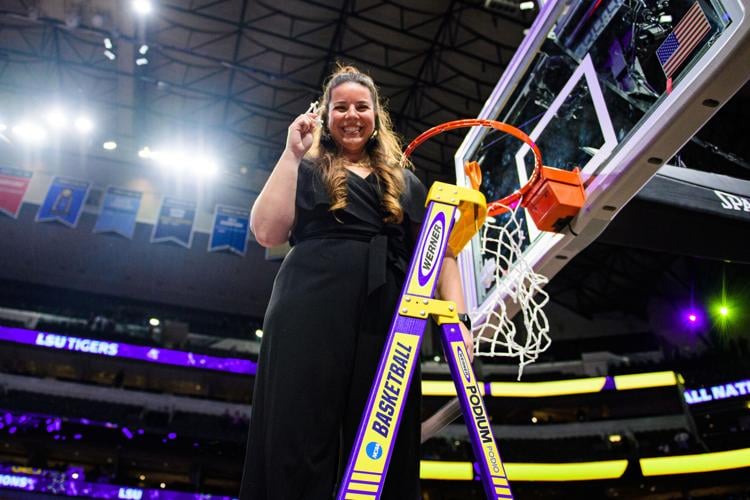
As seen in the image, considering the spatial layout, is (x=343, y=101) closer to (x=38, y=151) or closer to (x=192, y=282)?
(x=38, y=151)

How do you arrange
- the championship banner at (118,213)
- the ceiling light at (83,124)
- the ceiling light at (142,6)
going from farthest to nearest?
the ceiling light at (83,124) → the championship banner at (118,213) → the ceiling light at (142,6)

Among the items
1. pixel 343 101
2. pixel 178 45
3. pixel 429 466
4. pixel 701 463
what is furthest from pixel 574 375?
pixel 343 101

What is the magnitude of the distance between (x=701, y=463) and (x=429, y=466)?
6.48m

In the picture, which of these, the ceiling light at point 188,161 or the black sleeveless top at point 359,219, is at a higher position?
the ceiling light at point 188,161

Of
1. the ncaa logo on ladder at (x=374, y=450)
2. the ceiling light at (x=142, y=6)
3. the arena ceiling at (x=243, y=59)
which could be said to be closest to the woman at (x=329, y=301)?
the ncaa logo on ladder at (x=374, y=450)

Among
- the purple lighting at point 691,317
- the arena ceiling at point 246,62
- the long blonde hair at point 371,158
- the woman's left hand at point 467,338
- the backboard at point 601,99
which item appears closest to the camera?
the woman's left hand at point 467,338

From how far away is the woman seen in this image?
3.80 ft

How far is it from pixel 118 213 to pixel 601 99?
1176cm

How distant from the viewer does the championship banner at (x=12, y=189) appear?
37.6 feet

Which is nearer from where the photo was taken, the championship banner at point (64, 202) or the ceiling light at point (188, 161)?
the championship banner at point (64, 202)

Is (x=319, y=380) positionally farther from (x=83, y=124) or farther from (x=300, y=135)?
(x=83, y=124)

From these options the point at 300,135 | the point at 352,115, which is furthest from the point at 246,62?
the point at 300,135

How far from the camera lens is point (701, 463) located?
1309cm

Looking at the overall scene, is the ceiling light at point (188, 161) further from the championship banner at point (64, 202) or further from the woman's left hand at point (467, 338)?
the woman's left hand at point (467, 338)
